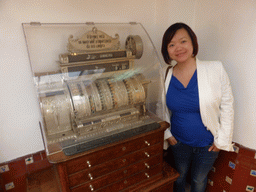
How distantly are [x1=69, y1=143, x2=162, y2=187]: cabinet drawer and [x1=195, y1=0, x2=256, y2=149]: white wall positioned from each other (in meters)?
0.89

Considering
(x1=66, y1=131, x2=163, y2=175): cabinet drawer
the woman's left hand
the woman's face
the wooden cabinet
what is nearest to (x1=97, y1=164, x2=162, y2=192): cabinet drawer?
the wooden cabinet

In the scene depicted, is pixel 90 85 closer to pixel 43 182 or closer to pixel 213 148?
pixel 43 182

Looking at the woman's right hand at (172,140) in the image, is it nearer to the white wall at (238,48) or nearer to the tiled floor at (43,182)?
the white wall at (238,48)

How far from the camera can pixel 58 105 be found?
110 cm

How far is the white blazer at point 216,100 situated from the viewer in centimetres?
140

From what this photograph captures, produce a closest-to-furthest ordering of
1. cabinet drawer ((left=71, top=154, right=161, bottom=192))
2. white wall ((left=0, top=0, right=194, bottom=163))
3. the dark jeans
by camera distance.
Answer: cabinet drawer ((left=71, top=154, right=161, bottom=192)) < white wall ((left=0, top=0, right=194, bottom=163)) < the dark jeans

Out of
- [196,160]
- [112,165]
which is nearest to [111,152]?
[112,165]

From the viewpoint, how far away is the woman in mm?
1390

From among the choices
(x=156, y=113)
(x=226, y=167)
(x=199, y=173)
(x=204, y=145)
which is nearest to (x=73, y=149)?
(x=156, y=113)

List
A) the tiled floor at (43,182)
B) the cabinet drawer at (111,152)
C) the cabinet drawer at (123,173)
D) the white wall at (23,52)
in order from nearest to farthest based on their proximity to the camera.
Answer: the cabinet drawer at (111,152) → the cabinet drawer at (123,173) → the white wall at (23,52) → the tiled floor at (43,182)

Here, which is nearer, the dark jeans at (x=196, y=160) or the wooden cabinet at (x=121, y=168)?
the wooden cabinet at (x=121, y=168)

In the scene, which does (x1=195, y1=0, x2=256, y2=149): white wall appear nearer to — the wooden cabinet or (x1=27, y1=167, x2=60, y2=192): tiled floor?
the wooden cabinet

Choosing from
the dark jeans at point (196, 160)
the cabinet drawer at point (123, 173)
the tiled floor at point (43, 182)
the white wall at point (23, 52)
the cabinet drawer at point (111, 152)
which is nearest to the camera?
the cabinet drawer at point (111, 152)

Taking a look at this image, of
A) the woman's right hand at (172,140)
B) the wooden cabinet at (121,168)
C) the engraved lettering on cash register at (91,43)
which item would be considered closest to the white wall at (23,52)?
the engraved lettering on cash register at (91,43)
